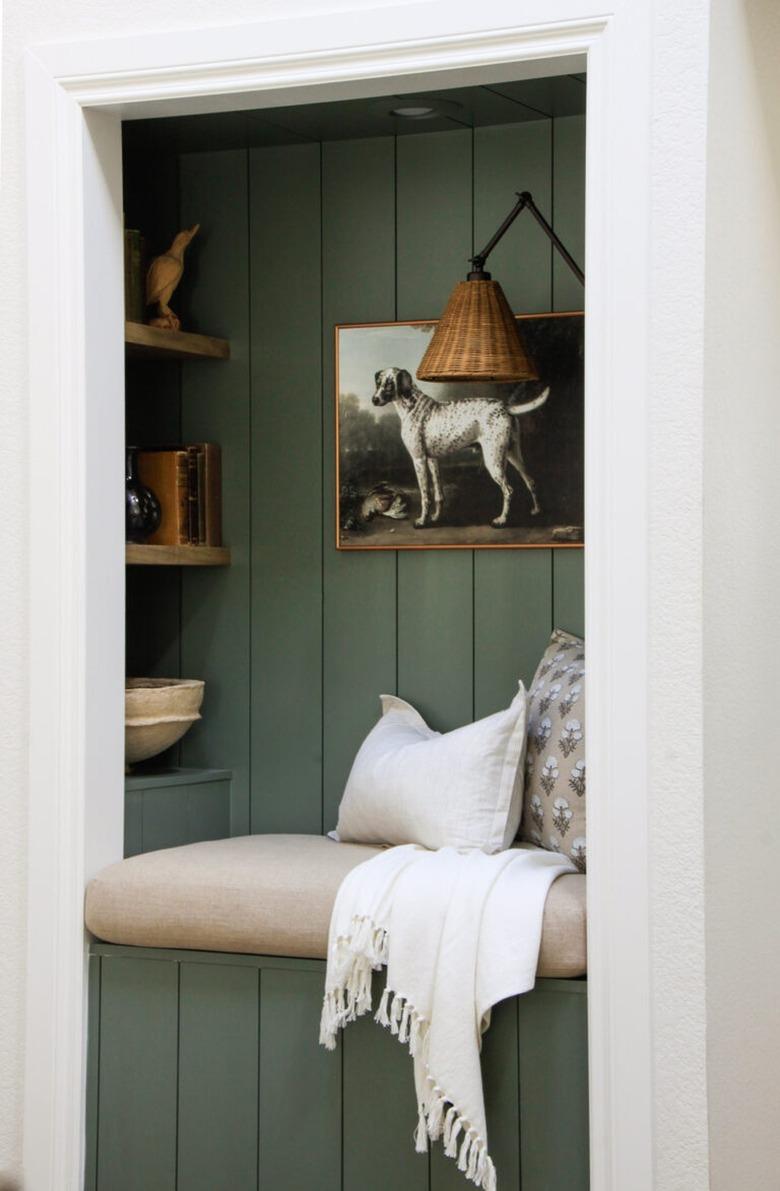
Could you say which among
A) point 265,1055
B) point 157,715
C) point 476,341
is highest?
point 476,341

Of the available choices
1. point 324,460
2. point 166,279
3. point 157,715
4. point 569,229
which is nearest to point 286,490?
point 324,460

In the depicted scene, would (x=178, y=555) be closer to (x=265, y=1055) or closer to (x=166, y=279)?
(x=166, y=279)

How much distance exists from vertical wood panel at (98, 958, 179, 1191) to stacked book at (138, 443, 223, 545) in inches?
46.5

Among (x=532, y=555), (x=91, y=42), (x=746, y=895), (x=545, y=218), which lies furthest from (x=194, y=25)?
(x=746, y=895)

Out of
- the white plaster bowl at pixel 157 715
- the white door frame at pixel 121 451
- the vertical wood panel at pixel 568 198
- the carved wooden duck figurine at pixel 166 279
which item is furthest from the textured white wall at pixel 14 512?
the vertical wood panel at pixel 568 198

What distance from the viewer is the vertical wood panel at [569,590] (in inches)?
140

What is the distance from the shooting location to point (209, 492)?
385 centimetres

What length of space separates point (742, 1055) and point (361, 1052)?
0.70 metres

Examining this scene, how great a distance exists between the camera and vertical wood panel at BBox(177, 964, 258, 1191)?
2.91 meters

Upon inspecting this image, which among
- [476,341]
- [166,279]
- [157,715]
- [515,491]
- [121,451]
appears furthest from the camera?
[166,279]

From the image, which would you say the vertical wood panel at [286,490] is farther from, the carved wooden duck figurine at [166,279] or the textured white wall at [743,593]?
the textured white wall at [743,593]

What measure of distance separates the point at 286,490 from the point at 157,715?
2.31ft

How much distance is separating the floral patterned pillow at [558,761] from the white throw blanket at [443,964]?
0.28 meters

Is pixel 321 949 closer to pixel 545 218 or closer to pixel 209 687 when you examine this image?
pixel 209 687
